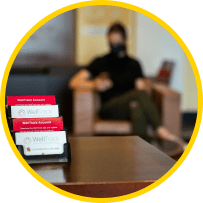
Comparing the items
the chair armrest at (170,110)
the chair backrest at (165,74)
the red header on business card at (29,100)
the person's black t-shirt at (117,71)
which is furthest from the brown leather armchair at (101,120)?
the red header on business card at (29,100)

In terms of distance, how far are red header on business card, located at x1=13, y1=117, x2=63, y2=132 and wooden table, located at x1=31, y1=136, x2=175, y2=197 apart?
0.07 meters

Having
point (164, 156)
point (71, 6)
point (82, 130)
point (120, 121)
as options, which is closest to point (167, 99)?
point (120, 121)

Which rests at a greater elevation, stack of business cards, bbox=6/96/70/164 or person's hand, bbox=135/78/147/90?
person's hand, bbox=135/78/147/90

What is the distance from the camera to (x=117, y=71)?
1535mm

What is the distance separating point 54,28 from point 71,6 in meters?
1.39

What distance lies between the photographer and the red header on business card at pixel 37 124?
1.86 ft

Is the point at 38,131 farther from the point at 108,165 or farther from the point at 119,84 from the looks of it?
the point at 119,84

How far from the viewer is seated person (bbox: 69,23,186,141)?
4.61ft

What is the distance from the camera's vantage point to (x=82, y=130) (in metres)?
1.38

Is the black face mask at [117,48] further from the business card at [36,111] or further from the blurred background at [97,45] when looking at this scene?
the business card at [36,111]

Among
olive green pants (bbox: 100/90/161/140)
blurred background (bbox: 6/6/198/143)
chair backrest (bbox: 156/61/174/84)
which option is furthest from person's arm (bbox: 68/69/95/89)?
chair backrest (bbox: 156/61/174/84)

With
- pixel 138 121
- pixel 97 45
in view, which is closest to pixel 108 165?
pixel 138 121

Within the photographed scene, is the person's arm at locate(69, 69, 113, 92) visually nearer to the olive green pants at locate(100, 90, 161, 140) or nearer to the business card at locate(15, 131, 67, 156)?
the olive green pants at locate(100, 90, 161, 140)

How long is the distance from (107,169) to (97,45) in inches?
60.0
